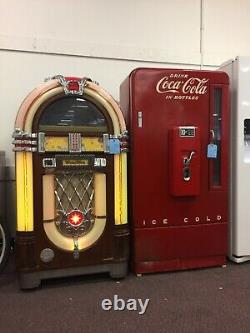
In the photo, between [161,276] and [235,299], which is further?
[161,276]

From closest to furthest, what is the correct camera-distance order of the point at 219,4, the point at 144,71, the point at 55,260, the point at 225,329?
the point at 225,329
the point at 55,260
the point at 144,71
the point at 219,4

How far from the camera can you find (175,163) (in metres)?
2.54

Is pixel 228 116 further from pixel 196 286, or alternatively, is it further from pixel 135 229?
pixel 196 286

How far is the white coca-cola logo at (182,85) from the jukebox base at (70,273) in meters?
1.44

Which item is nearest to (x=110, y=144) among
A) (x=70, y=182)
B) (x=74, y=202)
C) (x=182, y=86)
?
(x=70, y=182)

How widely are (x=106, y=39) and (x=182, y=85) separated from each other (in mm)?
1219

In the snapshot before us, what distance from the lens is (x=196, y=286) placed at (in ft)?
7.77

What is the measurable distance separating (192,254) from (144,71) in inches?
62.1

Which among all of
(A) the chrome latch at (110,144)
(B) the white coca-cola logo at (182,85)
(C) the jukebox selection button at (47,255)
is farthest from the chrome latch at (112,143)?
(C) the jukebox selection button at (47,255)

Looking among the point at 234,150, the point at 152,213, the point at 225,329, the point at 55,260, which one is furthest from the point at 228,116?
the point at 55,260

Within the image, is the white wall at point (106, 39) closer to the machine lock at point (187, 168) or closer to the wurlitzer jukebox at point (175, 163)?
the wurlitzer jukebox at point (175, 163)

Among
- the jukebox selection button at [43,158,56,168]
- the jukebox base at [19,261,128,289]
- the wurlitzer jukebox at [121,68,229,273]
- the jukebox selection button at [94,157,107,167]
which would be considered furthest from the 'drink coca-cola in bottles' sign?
the jukebox base at [19,261,128,289]

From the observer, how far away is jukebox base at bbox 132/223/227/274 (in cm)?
256

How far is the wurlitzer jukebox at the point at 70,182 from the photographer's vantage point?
2.25 meters
